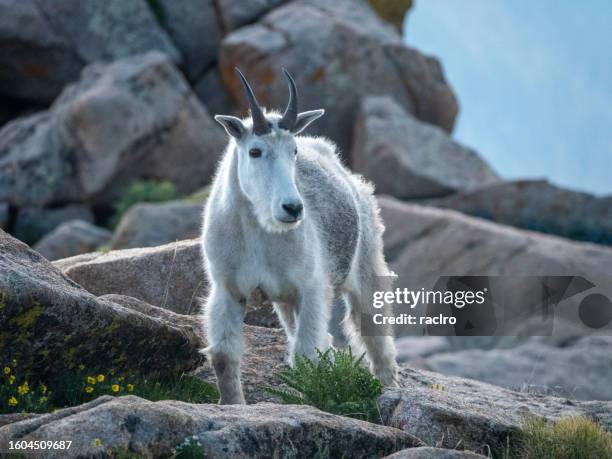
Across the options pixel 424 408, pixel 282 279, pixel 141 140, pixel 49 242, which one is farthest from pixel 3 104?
pixel 424 408

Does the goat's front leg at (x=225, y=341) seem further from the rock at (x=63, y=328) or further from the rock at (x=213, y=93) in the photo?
the rock at (x=213, y=93)

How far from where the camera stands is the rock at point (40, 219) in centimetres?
2025

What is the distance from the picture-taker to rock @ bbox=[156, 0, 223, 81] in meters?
24.0

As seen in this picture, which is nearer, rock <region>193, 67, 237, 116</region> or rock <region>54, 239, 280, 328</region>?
rock <region>54, 239, 280, 328</region>

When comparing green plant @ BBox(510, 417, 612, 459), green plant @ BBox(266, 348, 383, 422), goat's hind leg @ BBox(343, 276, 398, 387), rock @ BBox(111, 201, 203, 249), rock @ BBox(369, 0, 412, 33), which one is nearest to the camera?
green plant @ BBox(510, 417, 612, 459)

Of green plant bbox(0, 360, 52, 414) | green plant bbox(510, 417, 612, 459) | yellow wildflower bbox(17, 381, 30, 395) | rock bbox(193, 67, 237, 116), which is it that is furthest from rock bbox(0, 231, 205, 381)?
rock bbox(193, 67, 237, 116)

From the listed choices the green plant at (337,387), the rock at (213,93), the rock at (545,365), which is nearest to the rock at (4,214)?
the rock at (213,93)

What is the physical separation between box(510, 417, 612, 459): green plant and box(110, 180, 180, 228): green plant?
14877 millimetres

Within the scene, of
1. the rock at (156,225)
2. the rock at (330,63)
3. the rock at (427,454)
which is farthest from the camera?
the rock at (330,63)

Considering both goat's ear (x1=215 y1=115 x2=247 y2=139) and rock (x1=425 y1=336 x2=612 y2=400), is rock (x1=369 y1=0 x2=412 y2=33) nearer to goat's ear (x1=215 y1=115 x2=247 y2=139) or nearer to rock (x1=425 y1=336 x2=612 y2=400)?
rock (x1=425 y1=336 x2=612 y2=400)

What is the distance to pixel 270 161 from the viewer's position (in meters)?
7.07

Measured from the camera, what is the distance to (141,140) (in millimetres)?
20609

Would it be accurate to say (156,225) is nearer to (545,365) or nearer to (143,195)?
(143,195)

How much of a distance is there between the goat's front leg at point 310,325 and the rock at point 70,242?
11.2 m
